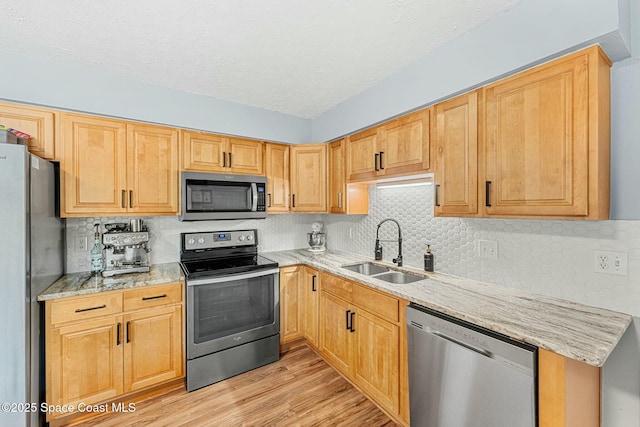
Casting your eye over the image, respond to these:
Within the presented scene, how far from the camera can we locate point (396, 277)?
2.37 metres

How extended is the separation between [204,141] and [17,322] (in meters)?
1.78

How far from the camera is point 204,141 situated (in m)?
2.63

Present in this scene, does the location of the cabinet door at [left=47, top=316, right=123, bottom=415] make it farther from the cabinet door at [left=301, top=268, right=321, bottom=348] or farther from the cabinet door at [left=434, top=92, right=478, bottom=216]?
the cabinet door at [left=434, top=92, right=478, bottom=216]

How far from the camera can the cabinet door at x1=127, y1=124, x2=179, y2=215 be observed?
2.31m

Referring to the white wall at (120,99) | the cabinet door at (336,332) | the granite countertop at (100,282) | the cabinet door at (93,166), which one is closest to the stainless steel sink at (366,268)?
the cabinet door at (336,332)

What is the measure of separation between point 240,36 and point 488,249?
2147mm

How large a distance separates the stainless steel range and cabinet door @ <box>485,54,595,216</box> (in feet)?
6.38

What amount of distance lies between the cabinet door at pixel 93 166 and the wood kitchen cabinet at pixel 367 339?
6.24ft

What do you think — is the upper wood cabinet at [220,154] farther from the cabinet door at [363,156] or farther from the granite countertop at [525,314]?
the granite countertop at [525,314]

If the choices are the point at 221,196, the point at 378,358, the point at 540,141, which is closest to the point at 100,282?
the point at 221,196

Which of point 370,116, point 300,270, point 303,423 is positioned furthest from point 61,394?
point 370,116

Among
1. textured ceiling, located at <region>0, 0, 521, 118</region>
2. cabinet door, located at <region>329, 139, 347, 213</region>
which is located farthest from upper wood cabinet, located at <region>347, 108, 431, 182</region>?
textured ceiling, located at <region>0, 0, 521, 118</region>

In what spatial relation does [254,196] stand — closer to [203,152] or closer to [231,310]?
[203,152]

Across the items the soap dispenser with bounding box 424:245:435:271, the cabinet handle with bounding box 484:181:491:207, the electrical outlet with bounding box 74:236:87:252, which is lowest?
the soap dispenser with bounding box 424:245:435:271
